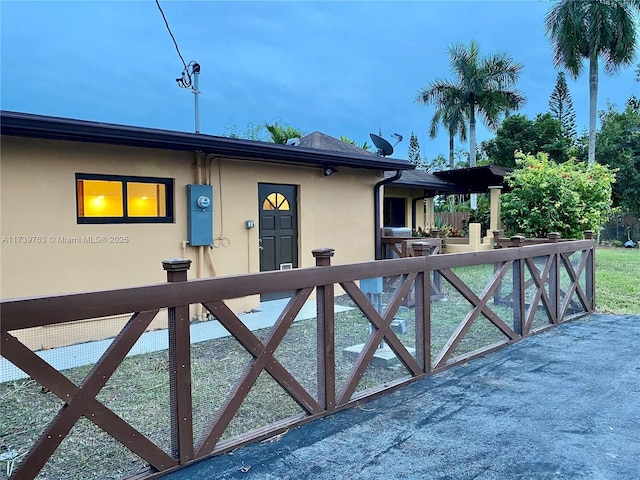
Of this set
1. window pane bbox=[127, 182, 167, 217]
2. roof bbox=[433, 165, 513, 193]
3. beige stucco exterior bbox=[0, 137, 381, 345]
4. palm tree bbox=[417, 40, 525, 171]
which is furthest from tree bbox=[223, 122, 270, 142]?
window pane bbox=[127, 182, 167, 217]

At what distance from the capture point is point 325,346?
3.03 m

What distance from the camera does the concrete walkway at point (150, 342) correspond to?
2.32 meters

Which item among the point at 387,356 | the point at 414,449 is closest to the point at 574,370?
the point at 387,356

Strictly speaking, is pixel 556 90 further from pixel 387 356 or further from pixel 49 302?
pixel 49 302

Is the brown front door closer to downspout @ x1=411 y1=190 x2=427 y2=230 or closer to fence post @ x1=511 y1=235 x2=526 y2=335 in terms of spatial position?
fence post @ x1=511 y1=235 x2=526 y2=335

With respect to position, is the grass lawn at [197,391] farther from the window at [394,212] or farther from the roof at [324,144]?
the window at [394,212]

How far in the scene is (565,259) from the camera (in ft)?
18.7

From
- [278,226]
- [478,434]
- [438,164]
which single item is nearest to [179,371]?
[478,434]

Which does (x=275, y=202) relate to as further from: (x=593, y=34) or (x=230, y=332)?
(x=593, y=34)

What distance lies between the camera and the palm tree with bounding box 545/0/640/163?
16547 mm

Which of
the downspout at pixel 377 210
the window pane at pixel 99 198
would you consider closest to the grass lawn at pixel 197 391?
the window pane at pixel 99 198

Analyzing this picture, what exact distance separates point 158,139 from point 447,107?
66.8 feet

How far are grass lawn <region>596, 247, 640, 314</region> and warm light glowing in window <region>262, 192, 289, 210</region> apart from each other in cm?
490

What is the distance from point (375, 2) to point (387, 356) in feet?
44.9
